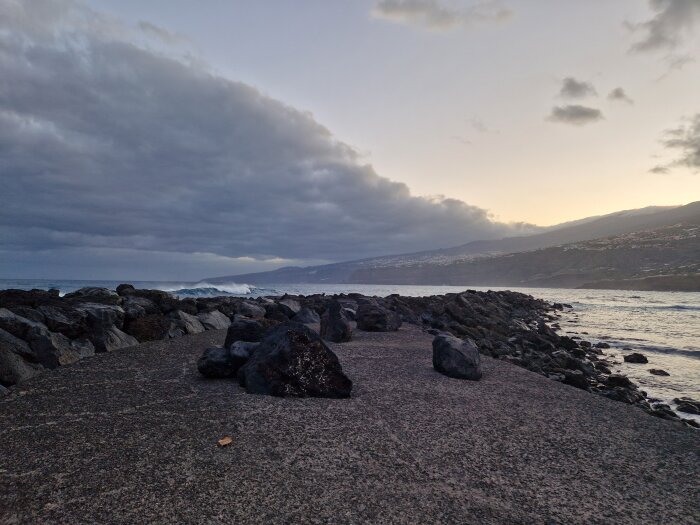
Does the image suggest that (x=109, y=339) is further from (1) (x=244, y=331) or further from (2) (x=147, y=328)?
(1) (x=244, y=331)

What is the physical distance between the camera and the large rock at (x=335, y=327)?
12.5 m

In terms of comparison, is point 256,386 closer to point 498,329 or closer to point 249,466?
point 249,466

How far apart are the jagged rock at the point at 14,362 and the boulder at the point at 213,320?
284 inches

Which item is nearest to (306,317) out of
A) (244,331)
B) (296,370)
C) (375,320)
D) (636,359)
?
(375,320)

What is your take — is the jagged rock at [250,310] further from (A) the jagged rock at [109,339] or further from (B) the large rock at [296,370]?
(B) the large rock at [296,370]

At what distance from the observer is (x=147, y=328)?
1253cm

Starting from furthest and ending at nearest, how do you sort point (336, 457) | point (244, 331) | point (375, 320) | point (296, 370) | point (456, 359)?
point (375, 320), point (244, 331), point (456, 359), point (296, 370), point (336, 457)

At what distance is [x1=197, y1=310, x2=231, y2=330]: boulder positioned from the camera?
15505 millimetres

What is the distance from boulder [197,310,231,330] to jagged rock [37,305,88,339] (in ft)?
15.9

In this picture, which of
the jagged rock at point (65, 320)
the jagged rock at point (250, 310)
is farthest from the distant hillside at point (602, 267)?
the jagged rock at point (65, 320)

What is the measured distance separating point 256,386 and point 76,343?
18.6ft

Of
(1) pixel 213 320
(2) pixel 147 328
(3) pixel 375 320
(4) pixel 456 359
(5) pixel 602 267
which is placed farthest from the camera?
(5) pixel 602 267

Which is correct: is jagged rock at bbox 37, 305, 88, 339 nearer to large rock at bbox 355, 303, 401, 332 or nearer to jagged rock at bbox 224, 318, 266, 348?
jagged rock at bbox 224, 318, 266, 348

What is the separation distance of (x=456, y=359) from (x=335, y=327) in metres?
4.82
